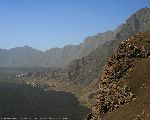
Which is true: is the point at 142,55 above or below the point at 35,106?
above

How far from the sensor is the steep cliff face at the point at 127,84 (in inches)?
2867

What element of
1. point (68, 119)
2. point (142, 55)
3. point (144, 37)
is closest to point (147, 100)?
point (142, 55)

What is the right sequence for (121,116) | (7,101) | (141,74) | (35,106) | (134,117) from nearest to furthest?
(134,117)
(121,116)
(141,74)
(35,106)
(7,101)

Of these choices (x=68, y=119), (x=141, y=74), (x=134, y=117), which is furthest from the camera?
(x=68, y=119)

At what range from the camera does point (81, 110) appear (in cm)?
A: 16412

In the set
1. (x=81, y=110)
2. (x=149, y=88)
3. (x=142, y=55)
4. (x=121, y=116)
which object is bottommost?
(x=81, y=110)

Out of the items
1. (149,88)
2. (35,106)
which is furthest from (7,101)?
(149,88)

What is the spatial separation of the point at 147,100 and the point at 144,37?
29801 millimetres

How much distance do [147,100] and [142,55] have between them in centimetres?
2289

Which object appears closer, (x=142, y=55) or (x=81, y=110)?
(x=142, y=55)

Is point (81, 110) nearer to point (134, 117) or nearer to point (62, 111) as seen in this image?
point (62, 111)

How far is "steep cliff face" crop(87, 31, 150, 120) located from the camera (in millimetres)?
72812

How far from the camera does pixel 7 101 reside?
195500 millimetres

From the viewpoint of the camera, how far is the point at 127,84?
81625mm
